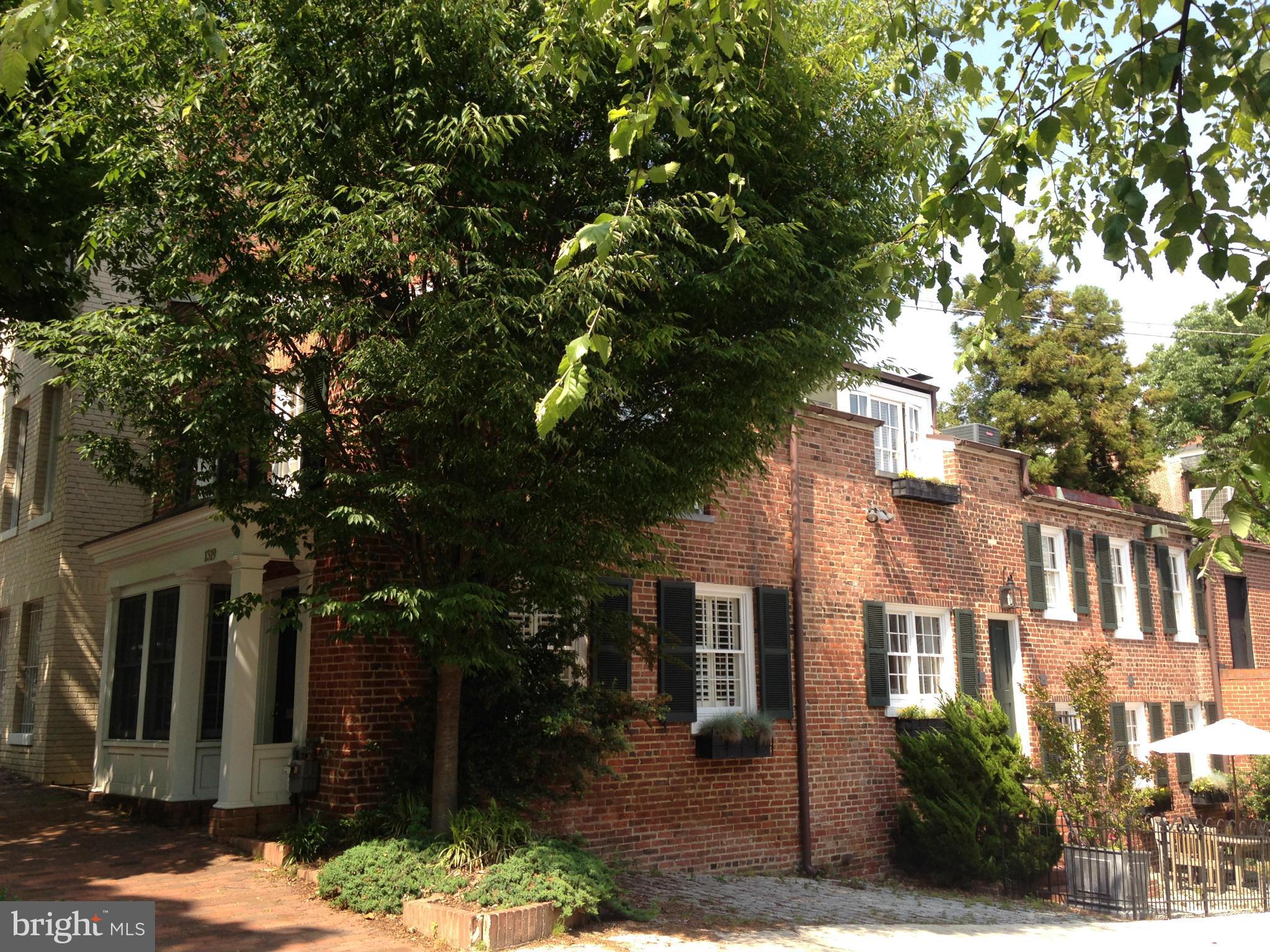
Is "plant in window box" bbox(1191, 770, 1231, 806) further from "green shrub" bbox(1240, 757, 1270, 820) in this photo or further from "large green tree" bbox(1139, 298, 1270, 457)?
"large green tree" bbox(1139, 298, 1270, 457)

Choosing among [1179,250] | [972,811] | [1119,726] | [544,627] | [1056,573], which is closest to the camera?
[1179,250]

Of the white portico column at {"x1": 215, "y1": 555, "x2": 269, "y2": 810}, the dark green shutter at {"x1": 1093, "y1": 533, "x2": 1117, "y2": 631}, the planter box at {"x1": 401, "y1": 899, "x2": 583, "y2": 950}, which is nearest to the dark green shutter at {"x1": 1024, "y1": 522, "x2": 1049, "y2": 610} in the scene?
the dark green shutter at {"x1": 1093, "y1": 533, "x2": 1117, "y2": 631}

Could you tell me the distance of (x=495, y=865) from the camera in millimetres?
8461

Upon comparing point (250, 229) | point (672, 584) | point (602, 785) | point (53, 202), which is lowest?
point (602, 785)

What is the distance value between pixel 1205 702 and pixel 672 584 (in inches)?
587

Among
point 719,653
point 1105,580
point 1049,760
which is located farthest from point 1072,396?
point 719,653

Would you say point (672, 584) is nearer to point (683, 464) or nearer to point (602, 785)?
point (602, 785)

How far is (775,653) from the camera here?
1345 centimetres

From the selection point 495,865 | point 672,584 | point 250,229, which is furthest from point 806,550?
point 250,229

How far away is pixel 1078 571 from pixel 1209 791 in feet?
18.0

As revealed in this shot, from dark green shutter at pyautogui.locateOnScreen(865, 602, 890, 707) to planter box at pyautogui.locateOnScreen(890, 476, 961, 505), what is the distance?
1821 mm

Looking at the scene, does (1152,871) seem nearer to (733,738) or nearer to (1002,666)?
(1002,666)

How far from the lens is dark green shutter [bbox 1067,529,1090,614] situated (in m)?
18.9

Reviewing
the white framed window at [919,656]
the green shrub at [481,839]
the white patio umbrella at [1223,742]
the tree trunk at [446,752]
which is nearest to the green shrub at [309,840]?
the tree trunk at [446,752]
